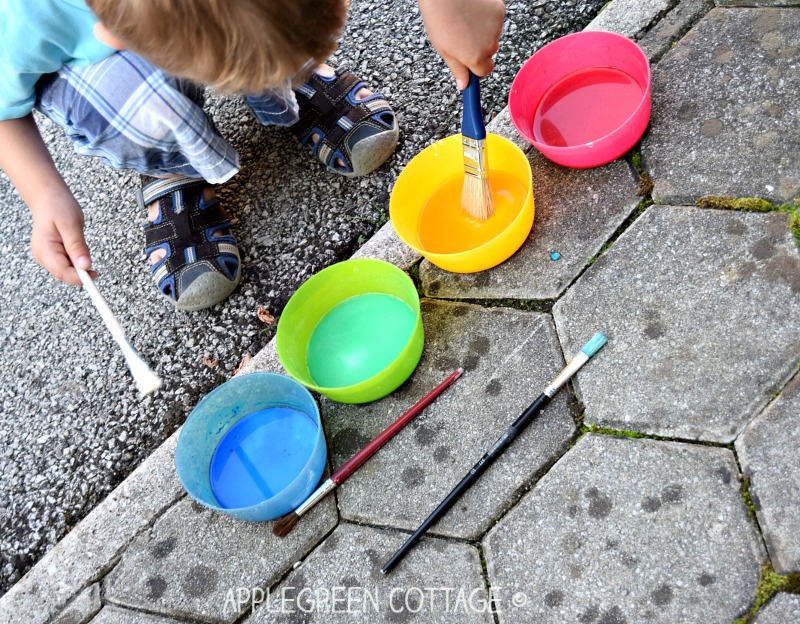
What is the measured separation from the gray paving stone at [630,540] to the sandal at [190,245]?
94 cm

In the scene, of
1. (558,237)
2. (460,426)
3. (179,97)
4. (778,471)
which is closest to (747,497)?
(778,471)

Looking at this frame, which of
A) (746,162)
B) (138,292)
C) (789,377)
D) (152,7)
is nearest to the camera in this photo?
(152,7)

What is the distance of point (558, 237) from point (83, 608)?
4.38 ft

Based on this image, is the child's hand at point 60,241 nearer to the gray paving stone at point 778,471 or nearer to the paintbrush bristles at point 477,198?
the paintbrush bristles at point 477,198

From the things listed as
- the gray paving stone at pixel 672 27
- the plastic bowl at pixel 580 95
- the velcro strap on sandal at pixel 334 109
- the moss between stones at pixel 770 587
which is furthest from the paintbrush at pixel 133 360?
the gray paving stone at pixel 672 27

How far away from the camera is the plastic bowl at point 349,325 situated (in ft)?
5.06

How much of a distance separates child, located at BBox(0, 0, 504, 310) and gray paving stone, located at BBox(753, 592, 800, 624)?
1.10 metres

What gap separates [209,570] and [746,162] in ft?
4.79

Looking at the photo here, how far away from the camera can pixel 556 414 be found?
138cm

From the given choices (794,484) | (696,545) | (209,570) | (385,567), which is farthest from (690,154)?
(209,570)

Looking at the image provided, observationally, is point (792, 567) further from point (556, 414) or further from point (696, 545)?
point (556, 414)

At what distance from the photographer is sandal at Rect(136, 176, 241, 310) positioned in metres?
1.73

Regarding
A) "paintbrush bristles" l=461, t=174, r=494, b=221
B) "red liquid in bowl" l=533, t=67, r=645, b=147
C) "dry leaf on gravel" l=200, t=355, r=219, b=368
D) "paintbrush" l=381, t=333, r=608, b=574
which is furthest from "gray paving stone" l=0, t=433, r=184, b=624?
"red liquid in bowl" l=533, t=67, r=645, b=147

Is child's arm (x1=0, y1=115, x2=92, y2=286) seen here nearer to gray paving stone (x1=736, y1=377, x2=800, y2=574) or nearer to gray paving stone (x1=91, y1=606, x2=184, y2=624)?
gray paving stone (x1=91, y1=606, x2=184, y2=624)
